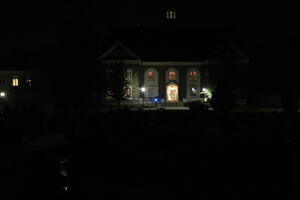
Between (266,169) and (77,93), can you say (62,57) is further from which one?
(266,169)

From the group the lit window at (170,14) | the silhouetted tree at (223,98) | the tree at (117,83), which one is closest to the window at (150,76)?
the tree at (117,83)

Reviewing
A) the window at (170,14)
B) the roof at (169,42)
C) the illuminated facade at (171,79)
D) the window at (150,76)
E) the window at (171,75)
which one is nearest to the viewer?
the illuminated facade at (171,79)

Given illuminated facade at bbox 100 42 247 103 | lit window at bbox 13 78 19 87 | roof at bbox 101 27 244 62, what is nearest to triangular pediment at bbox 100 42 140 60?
roof at bbox 101 27 244 62

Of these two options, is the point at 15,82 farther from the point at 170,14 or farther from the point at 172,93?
the point at 170,14

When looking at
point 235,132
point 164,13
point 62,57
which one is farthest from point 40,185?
point 164,13

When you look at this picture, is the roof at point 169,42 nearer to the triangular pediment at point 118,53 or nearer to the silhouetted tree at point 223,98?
the triangular pediment at point 118,53

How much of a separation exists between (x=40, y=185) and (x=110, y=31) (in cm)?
5097

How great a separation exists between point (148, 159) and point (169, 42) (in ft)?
146

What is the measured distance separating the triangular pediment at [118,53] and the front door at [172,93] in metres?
6.11

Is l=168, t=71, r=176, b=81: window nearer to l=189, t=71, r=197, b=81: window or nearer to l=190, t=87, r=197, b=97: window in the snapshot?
l=189, t=71, r=197, b=81: window

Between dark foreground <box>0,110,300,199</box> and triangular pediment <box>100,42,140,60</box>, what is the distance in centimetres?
3227

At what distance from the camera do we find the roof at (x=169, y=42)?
2114 inches

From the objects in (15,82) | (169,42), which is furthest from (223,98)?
(15,82)

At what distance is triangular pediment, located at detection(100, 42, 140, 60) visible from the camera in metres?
50.1
